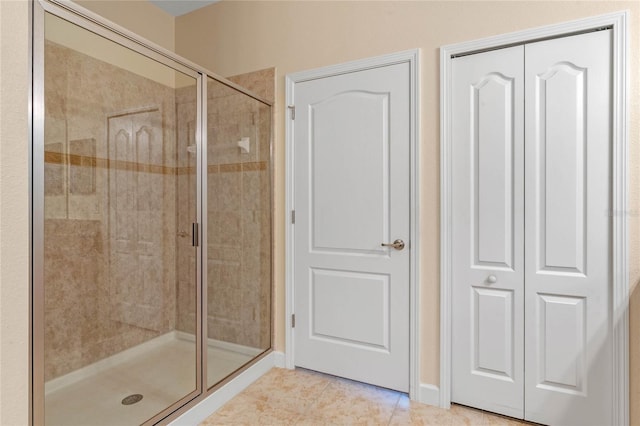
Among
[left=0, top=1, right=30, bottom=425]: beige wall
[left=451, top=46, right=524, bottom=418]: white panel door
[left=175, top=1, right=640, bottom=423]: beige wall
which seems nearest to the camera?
[left=0, top=1, right=30, bottom=425]: beige wall

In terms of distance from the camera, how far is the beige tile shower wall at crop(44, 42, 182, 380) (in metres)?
1.48

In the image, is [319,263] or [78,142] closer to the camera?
[78,142]

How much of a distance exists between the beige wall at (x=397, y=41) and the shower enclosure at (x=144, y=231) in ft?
1.31

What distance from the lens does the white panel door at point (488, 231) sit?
1.86 metres

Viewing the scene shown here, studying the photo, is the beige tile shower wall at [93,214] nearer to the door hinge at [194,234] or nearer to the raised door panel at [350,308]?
the door hinge at [194,234]

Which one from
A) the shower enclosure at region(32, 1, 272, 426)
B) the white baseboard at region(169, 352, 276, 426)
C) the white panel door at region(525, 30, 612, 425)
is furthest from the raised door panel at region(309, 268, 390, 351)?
the white panel door at region(525, 30, 612, 425)

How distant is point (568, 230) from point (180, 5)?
10.5 ft

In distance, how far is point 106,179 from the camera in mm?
1903

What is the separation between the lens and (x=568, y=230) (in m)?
1.75

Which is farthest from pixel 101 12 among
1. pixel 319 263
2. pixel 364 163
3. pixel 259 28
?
pixel 319 263

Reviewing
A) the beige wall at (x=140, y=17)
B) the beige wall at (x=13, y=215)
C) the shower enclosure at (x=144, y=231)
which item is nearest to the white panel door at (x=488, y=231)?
the shower enclosure at (x=144, y=231)

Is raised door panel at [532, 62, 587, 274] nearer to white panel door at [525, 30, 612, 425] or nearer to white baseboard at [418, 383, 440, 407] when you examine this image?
white panel door at [525, 30, 612, 425]

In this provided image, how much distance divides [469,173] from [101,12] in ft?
8.96

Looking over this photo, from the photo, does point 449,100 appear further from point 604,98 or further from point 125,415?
point 125,415
